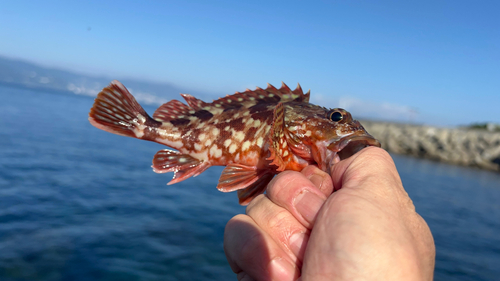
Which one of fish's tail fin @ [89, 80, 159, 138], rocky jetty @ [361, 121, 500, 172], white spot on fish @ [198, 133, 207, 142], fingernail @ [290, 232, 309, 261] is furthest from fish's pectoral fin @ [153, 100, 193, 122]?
rocky jetty @ [361, 121, 500, 172]

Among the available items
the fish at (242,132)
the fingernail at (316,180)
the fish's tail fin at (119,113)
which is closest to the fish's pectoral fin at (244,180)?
the fish at (242,132)

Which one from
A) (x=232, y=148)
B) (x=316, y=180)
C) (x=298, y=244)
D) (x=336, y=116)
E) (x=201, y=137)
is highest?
(x=336, y=116)

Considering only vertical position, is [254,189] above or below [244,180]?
below

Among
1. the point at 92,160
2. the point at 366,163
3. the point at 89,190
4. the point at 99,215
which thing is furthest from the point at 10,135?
the point at 366,163

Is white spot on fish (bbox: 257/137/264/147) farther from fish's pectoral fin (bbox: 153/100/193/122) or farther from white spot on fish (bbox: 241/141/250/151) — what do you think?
fish's pectoral fin (bbox: 153/100/193/122)

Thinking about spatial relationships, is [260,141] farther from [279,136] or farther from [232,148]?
[232,148]

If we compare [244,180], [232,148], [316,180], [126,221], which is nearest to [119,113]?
[232,148]

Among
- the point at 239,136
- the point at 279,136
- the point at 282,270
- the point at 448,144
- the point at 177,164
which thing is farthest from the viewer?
the point at 448,144
